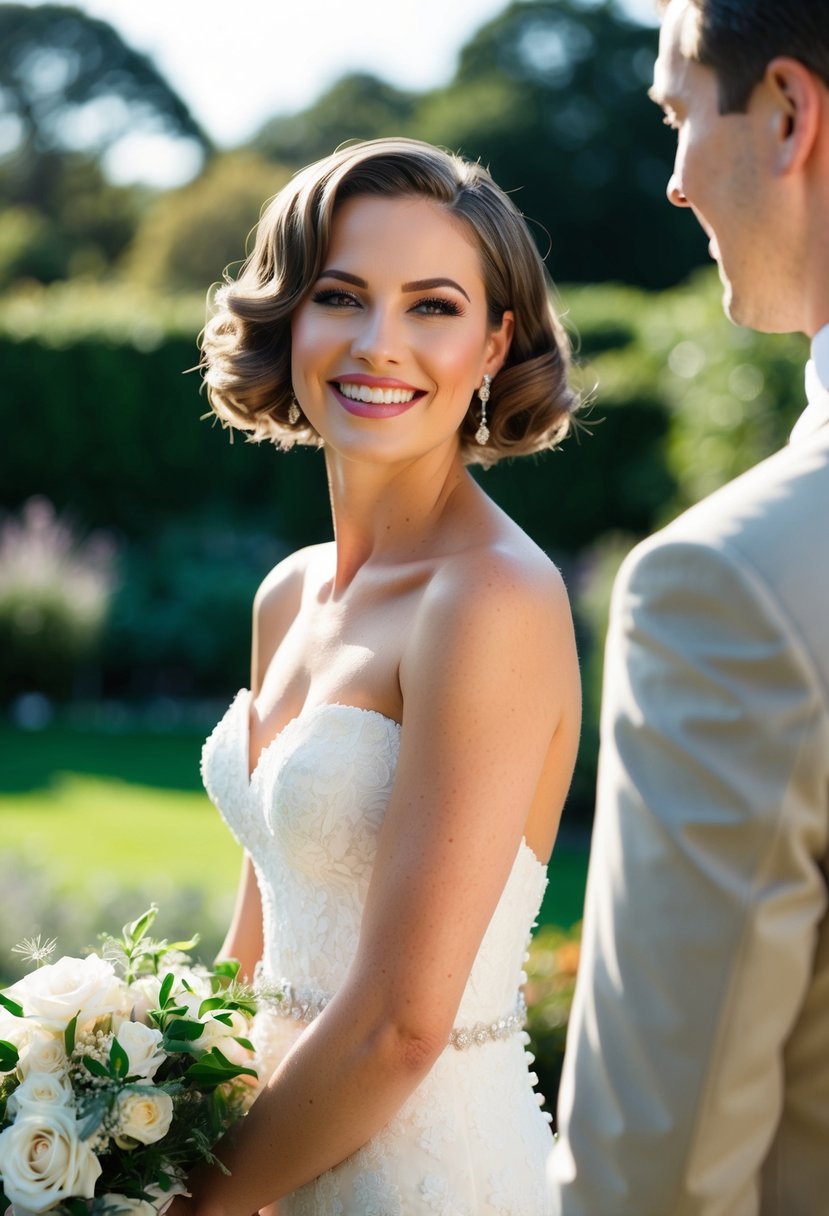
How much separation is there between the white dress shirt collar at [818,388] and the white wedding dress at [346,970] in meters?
0.97

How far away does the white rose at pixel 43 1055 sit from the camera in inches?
83.4

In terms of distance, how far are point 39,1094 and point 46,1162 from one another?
10cm

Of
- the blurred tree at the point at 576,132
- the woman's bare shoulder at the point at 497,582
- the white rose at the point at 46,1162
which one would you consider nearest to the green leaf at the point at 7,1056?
the white rose at the point at 46,1162

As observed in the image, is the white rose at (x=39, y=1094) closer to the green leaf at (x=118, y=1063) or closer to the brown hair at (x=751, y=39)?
the green leaf at (x=118, y=1063)

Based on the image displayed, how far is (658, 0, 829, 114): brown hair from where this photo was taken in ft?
Result: 4.76

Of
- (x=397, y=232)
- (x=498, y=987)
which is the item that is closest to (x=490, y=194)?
(x=397, y=232)

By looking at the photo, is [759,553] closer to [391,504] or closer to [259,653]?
[391,504]

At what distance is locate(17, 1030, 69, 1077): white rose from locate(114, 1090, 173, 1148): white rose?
14 centimetres

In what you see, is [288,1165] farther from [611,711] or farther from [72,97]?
[72,97]

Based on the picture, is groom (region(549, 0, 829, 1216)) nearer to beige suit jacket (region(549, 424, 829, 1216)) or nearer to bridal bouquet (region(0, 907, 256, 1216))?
beige suit jacket (region(549, 424, 829, 1216))

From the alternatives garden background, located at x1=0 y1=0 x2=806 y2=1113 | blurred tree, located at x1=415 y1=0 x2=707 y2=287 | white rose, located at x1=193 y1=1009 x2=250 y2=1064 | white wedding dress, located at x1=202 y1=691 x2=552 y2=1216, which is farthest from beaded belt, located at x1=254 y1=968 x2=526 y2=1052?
blurred tree, located at x1=415 y1=0 x2=707 y2=287

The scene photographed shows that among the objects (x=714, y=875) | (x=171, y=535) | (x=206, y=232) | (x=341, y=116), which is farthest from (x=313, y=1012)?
(x=341, y=116)

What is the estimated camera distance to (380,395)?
Answer: 2531 millimetres

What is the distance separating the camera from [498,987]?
2467 millimetres
